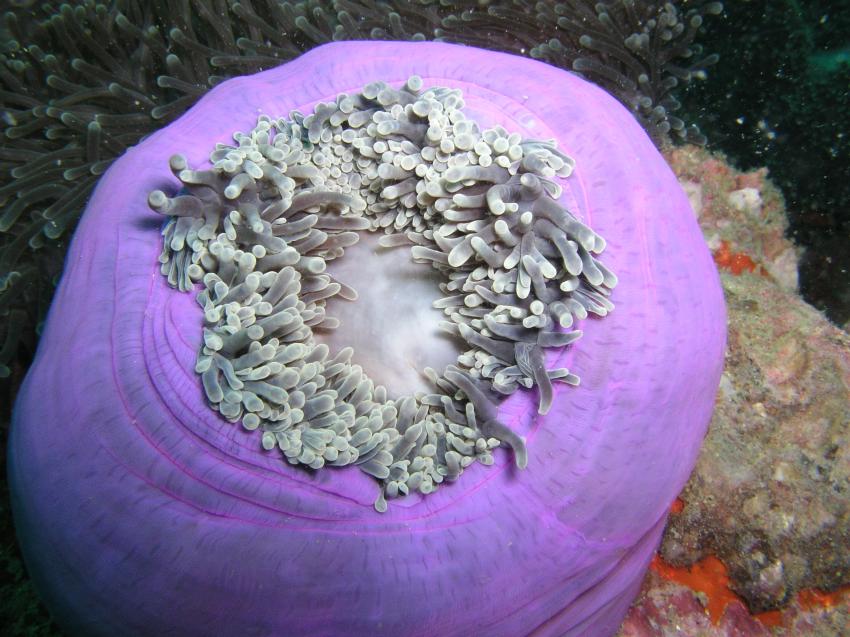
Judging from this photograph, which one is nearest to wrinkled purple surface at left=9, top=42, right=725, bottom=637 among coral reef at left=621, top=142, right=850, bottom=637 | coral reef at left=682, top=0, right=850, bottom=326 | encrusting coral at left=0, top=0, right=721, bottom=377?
coral reef at left=621, top=142, right=850, bottom=637

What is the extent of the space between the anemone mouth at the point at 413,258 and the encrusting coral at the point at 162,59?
125 cm

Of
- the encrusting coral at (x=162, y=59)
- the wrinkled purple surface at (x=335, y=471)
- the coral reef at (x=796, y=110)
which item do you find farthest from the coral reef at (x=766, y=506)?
the encrusting coral at (x=162, y=59)

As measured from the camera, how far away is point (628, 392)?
5.26 ft

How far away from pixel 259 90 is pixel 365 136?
1.39ft

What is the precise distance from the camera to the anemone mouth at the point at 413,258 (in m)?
1.54

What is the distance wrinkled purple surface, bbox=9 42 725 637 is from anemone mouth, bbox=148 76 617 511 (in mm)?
Result: 73

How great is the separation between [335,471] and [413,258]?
66 cm

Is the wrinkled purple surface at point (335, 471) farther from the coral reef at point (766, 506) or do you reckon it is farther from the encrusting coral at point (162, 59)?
the encrusting coral at point (162, 59)

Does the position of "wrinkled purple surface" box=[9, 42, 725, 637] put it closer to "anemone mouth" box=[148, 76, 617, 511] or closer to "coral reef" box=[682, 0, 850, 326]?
"anemone mouth" box=[148, 76, 617, 511]

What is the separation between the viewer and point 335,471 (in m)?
1.58

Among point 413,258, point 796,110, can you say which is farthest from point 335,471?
point 796,110

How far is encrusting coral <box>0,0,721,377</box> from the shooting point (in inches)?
105

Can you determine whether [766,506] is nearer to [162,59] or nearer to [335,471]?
[335,471]

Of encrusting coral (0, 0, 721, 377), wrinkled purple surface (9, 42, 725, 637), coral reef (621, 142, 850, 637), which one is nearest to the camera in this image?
wrinkled purple surface (9, 42, 725, 637)
